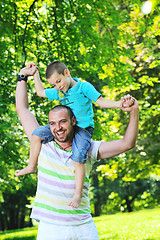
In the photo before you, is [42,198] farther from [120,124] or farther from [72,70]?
[120,124]

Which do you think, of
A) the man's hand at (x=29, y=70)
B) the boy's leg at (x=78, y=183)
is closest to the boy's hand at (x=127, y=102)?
the boy's leg at (x=78, y=183)

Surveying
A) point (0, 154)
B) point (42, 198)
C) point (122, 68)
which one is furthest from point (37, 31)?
point (42, 198)

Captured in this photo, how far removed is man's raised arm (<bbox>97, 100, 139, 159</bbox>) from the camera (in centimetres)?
217

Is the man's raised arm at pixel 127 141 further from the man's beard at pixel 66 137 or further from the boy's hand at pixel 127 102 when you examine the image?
the man's beard at pixel 66 137

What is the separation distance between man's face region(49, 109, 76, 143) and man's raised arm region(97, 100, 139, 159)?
0.25 metres

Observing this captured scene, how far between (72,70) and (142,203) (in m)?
27.2

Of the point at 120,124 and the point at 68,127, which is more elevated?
the point at 120,124

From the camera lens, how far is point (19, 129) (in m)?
8.63

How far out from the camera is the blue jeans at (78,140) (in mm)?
2287

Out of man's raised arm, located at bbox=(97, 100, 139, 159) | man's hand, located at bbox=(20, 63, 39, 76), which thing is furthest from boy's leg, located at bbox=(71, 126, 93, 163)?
man's hand, located at bbox=(20, 63, 39, 76)

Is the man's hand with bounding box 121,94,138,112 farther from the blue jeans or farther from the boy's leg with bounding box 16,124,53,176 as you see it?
the boy's leg with bounding box 16,124,53,176

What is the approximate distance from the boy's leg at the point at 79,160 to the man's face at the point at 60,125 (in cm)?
9

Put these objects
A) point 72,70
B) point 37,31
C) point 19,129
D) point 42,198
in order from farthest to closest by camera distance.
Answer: point 19,129, point 37,31, point 72,70, point 42,198

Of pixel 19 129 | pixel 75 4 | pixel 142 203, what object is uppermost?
pixel 75 4
